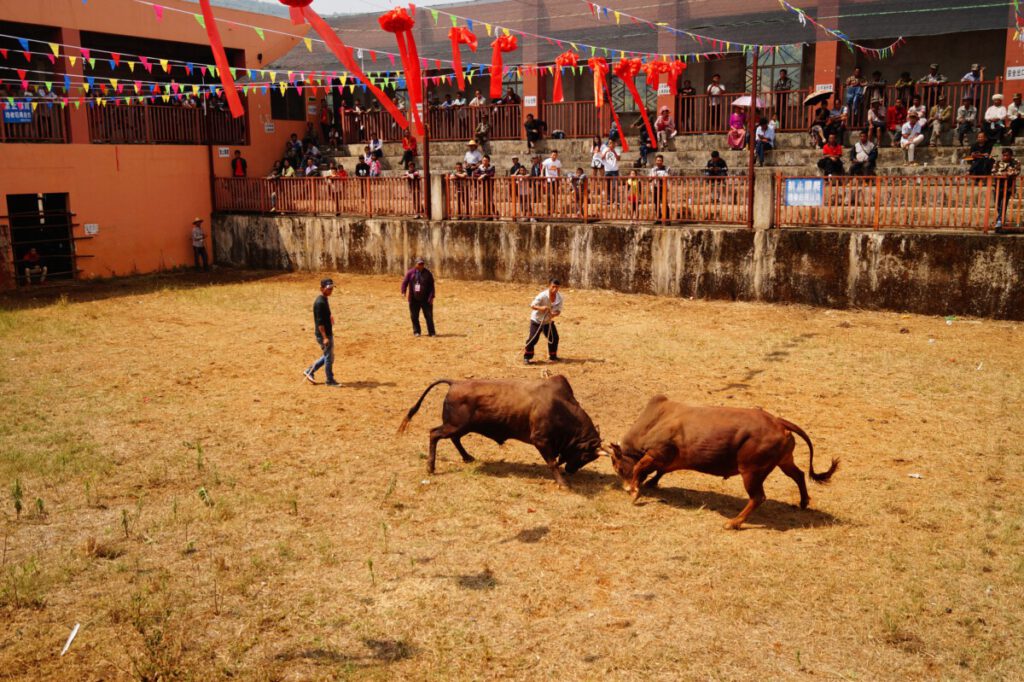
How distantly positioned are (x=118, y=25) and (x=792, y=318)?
19.5m

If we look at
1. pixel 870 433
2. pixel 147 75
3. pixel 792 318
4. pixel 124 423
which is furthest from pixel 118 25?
pixel 870 433

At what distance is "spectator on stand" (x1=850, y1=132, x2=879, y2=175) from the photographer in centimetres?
1998

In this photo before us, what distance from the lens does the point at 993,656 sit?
545cm

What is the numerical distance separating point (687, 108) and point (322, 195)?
1022cm

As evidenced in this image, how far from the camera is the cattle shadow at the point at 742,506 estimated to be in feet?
24.6

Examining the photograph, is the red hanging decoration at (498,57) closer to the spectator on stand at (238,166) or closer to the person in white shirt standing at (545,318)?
the person in white shirt standing at (545,318)

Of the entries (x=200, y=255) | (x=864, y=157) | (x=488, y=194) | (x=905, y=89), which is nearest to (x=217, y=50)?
(x=488, y=194)

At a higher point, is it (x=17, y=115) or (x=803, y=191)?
(x=17, y=115)

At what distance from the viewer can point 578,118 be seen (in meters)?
26.1

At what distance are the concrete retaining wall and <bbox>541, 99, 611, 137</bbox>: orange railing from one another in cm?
679

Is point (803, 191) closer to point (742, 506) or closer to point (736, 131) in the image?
point (736, 131)

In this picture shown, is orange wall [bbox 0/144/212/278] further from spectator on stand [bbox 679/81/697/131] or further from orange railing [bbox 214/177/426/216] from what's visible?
spectator on stand [bbox 679/81/697/131]

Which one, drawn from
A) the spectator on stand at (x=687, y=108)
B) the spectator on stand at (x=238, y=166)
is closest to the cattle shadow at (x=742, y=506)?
the spectator on stand at (x=687, y=108)

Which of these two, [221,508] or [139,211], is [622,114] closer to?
[139,211]
